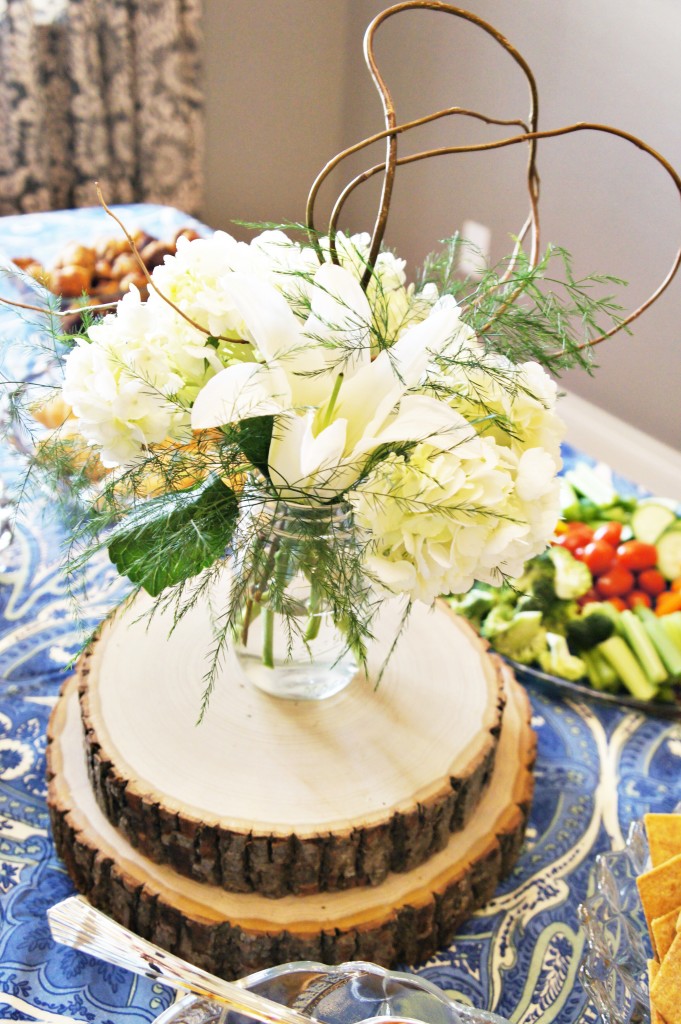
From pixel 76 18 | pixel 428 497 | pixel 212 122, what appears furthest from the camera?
pixel 212 122

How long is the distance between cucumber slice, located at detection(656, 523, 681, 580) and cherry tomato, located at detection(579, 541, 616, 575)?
83 mm

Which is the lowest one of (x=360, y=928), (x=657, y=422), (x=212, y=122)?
(x=657, y=422)

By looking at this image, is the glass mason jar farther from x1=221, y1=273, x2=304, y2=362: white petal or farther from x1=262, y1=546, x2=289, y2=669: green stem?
x1=221, y1=273, x2=304, y2=362: white petal

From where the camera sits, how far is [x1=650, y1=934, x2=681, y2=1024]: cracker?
79cm

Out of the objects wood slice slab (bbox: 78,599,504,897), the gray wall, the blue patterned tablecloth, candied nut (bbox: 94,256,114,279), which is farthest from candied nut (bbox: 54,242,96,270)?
wood slice slab (bbox: 78,599,504,897)

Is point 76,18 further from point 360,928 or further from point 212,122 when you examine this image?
point 360,928

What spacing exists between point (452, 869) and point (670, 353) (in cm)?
204

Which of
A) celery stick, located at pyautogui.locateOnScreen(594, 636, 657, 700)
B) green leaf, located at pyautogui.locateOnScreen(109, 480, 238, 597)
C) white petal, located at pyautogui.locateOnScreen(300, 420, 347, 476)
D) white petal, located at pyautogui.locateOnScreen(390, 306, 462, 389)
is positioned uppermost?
white petal, located at pyautogui.locateOnScreen(390, 306, 462, 389)

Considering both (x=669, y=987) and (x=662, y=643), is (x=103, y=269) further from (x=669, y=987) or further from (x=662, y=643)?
(x=669, y=987)

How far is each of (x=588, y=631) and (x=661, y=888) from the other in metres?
0.52

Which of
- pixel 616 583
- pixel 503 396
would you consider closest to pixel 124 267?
pixel 616 583

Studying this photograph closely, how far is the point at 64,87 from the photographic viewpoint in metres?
3.15

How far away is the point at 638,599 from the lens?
1482 millimetres

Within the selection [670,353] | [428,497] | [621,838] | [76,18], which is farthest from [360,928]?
[76,18]
